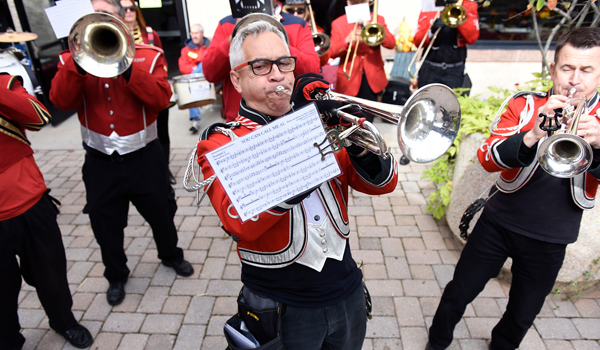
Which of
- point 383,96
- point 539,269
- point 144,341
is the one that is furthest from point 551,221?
point 383,96

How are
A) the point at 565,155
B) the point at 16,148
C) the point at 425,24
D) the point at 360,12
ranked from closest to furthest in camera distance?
the point at 565,155 < the point at 16,148 < the point at 360,12 < the point at 425,24

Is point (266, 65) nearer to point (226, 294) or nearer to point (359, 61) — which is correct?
point (226, 294)

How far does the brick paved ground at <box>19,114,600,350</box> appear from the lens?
114 inches

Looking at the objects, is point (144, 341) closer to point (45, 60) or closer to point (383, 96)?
point (383, 96)

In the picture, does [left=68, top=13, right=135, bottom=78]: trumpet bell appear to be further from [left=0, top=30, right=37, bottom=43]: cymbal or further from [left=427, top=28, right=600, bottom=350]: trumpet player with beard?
[left=427, top=28, right=600, bottom=350]: trumpet player with beard

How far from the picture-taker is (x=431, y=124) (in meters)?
1.62

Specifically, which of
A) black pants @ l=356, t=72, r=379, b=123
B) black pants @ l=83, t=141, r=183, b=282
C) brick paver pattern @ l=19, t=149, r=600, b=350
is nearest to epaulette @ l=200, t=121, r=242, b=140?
black pants @ l=83, t=141, r=183, b=282

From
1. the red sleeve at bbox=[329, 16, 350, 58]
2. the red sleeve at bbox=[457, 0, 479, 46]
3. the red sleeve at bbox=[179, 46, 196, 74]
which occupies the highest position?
the red sleeve at bbox=[457, 0, 479, 46]

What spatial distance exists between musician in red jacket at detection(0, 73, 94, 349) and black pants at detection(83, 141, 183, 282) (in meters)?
0.37

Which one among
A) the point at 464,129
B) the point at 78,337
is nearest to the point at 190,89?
the point at 78,337

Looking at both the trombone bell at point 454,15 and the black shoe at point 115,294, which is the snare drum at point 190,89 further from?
the trombone bell at point 454,15

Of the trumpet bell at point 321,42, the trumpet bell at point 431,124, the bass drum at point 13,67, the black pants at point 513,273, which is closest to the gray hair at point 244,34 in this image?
the trumpet bell at point 431,124

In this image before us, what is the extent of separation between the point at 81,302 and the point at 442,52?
16.5 ft

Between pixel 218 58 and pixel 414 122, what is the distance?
2.06 meters
